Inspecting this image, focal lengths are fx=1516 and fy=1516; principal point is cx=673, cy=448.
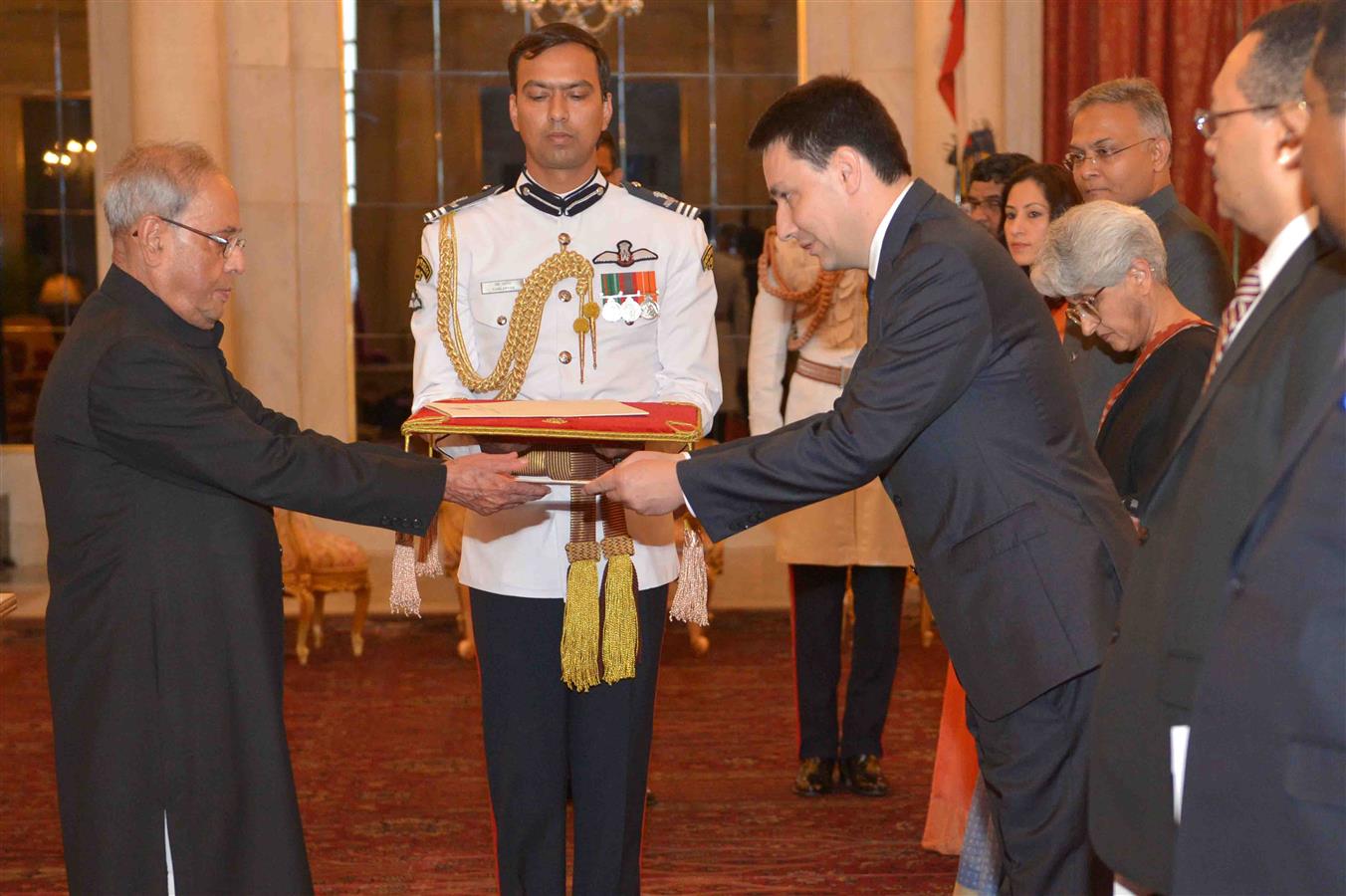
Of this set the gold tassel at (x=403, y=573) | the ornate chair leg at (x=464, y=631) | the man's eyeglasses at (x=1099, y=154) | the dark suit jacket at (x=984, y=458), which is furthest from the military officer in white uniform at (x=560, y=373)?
the ornate chair leg at (x=464, y=631)

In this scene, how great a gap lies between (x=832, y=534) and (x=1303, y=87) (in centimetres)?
306

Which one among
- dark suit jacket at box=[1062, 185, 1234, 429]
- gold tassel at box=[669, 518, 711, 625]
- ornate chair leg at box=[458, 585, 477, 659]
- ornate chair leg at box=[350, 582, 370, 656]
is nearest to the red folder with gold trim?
gold tassel at box=[669, 518, 711, 625]

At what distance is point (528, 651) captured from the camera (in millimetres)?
3150

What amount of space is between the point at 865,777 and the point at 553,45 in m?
2.51

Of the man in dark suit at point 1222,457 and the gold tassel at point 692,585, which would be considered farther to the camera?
the gold tassel at point 692,585

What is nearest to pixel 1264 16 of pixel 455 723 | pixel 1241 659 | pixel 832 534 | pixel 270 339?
pixel 1241 659

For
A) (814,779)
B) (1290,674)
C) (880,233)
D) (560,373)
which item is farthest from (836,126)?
(814,779)

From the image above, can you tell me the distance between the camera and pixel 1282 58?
172 cm

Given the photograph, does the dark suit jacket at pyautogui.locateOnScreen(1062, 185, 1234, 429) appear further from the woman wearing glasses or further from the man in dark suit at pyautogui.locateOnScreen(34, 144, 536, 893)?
the man in dark suit at pyautogui.locateOnScreen(34, 144, 536, 893)

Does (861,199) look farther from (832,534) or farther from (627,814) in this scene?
(832,534)

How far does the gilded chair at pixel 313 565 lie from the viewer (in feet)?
20.9

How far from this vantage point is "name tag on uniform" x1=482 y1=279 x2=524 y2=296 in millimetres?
3244

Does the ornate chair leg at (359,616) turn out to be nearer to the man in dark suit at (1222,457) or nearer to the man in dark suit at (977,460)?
the man in dark suit at (977,460)

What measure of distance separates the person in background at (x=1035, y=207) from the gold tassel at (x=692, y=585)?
4.01 ft
